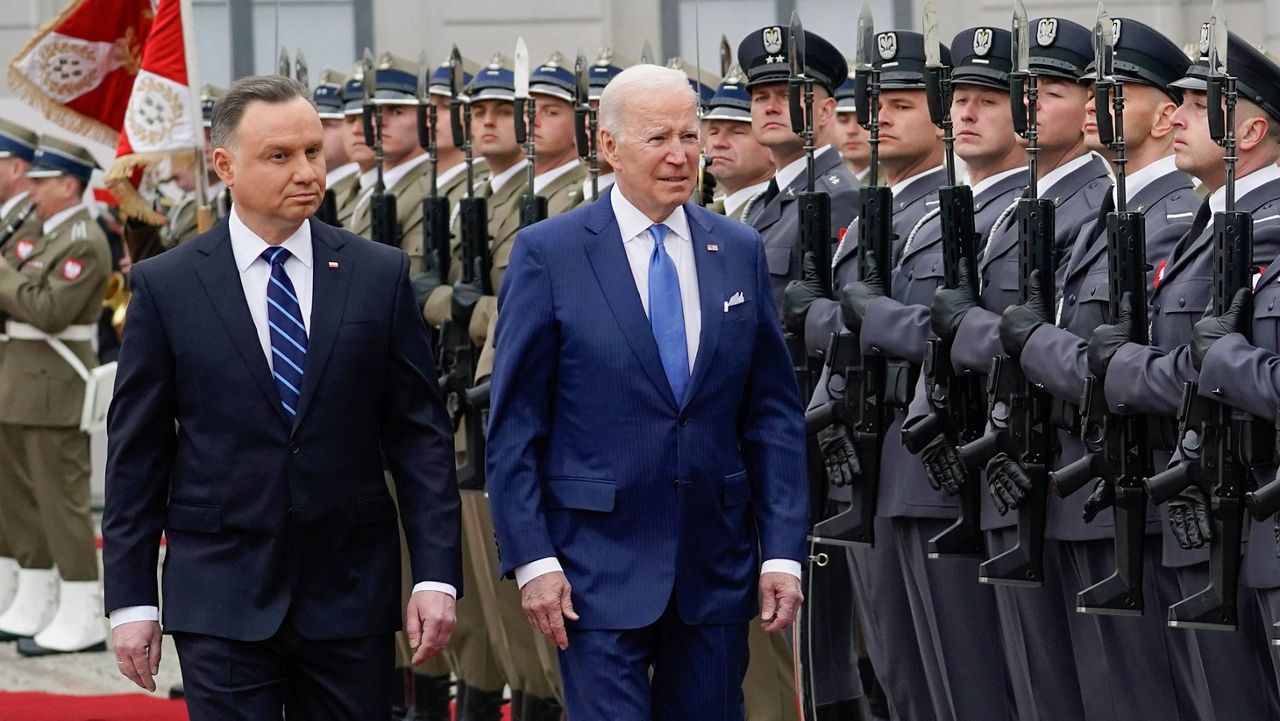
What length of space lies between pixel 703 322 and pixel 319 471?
0.75 metres

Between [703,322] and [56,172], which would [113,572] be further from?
[56,172]

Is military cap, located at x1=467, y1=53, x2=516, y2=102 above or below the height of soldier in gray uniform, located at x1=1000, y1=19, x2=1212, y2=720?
above

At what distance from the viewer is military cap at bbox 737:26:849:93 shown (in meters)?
6.82

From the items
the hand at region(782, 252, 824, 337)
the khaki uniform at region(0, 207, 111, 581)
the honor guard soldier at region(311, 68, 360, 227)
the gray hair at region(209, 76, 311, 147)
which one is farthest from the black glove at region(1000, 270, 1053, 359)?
the khaki uniform at region(0, 207, 111, 581)

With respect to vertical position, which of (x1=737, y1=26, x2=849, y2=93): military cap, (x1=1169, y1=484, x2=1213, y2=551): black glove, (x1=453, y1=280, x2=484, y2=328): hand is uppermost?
(x1=737, y1=26, x2=849, y2=93): military cap

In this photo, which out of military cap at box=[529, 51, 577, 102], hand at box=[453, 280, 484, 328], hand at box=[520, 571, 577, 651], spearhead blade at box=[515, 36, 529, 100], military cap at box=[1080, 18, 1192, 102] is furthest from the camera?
military cap at box=[529, 51, 577, 102]

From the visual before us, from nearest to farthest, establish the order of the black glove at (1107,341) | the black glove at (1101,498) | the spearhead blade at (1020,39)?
the black glove at (1107,341) < the black glove at (1101,498) < the spearhead blade at (1020,39)

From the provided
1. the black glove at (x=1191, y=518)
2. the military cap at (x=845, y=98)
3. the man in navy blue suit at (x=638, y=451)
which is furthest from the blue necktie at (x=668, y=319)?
the military cap at (x=845, y=98)

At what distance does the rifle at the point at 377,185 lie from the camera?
317 inches

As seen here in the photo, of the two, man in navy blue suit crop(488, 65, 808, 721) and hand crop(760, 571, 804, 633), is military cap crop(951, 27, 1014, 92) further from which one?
hand crop(760, 571, 804, 633)

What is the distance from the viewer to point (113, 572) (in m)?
4.27

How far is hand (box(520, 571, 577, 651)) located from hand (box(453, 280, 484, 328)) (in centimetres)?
302

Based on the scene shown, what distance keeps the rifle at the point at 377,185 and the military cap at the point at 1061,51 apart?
9.06 ft

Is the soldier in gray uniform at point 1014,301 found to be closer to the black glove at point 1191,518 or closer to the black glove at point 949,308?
the black glove at point 949,308
